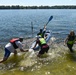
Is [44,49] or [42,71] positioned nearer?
[42,71]

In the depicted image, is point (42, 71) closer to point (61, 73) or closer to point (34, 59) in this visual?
point (61, 73)

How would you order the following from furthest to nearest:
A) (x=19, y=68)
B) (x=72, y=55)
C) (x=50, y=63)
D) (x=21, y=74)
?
(x=72, y=55)
(x=50, y=63)
(x=19, y=68)
(x=21, y=74)

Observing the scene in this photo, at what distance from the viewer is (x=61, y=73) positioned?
427 inches

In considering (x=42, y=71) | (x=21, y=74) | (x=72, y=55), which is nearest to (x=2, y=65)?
(x=21, y=74)

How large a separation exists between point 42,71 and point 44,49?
2.05 meters

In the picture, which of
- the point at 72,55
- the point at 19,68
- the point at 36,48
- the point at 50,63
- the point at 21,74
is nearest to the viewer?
the point at 21,74

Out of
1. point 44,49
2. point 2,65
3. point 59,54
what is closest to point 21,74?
point 2,65

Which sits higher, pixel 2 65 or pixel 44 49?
pixel 44 49

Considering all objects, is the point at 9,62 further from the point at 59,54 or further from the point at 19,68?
the point at 59,54

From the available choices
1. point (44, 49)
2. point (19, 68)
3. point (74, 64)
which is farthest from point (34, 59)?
point (74, 64)

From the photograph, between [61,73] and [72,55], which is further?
[72,55]

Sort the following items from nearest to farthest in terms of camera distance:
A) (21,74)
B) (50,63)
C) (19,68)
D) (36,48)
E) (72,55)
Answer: (21,74), (19,68), (50,63), (72,55), (36,48)

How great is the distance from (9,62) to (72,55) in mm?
4668

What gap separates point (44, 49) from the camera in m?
12.8
